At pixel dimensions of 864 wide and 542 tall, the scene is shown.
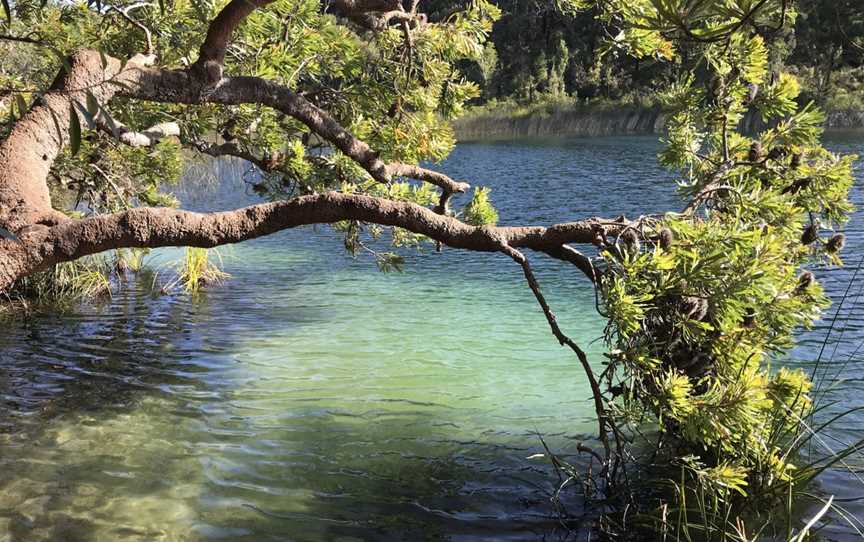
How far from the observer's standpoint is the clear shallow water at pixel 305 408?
4527mm

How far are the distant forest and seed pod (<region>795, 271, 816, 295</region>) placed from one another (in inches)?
1739

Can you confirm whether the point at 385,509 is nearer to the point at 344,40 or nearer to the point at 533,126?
the point at 344,40

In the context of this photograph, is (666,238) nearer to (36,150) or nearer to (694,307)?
(694,307)

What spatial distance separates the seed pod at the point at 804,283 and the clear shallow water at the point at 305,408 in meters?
2.00

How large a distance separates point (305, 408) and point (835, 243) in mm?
4623

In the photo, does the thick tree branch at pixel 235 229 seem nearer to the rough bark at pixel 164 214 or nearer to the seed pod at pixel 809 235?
the rough bark at pixel 164 214

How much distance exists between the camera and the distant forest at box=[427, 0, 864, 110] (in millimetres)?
47469

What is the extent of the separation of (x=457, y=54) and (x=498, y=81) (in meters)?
57.9

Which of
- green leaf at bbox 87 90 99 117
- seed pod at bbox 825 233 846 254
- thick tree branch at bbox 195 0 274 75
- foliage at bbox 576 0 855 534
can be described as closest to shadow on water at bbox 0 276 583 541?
foliage at bbox 576 0 855 534

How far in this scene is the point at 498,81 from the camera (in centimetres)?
6150

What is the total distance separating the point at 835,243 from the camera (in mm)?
3611

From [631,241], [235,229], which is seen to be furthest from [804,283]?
[235,229]

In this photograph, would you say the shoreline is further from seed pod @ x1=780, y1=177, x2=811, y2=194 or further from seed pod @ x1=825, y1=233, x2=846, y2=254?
seed pod @ x1=825, y1=233, x2=846, y2=254

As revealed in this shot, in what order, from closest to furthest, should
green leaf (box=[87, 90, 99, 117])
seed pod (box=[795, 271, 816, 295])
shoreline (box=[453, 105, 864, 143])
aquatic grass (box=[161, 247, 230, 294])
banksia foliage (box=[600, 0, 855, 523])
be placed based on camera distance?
green leaf (box=[87, 90, 99, 117]) → banksia foliage (box=[600, 0, 855, 523]) → seed pod (box=[795, 271, 816, 295]) → aquatic grass (box=[161, 247, 230, 294]) → shoreline (box=[453, 105, 864, 143])
